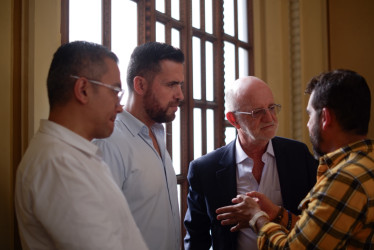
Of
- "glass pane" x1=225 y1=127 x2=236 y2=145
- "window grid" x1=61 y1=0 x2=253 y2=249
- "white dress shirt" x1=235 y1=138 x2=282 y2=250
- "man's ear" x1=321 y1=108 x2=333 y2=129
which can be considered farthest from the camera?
"glass pane" x1=225 y1=127 x2=236 y2=145

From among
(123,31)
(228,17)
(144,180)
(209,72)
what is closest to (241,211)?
(144,180)

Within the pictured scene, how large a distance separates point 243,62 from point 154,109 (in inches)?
89.2


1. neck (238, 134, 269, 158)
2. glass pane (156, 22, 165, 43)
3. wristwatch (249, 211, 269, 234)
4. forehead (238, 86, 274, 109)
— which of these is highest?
glass pane (156, 22, 165, 43)

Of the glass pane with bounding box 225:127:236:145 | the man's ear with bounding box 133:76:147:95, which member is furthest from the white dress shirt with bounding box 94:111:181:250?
the glass pane with bounding box 225:127:236:145

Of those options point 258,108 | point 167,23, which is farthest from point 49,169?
point 167,23

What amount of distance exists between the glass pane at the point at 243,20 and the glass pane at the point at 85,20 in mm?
1951

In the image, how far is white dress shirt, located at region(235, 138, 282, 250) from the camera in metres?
1.92

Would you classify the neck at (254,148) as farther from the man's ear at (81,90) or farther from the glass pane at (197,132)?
the man's ear at (81,90)

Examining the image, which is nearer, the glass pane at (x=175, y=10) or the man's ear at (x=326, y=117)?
the man's ear at (x=326, y=117)

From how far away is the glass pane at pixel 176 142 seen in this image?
281 cm

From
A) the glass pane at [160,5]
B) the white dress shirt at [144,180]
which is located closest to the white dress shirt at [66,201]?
the white dress shirt at [144,180]

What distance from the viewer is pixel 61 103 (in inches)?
45.6

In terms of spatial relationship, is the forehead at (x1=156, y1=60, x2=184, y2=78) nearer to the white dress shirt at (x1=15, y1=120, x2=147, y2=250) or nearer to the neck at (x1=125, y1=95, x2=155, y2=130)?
the neck at (x1=125, y1=95, x2=155, y2=130)

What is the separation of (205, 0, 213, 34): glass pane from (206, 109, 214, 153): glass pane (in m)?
0.71
